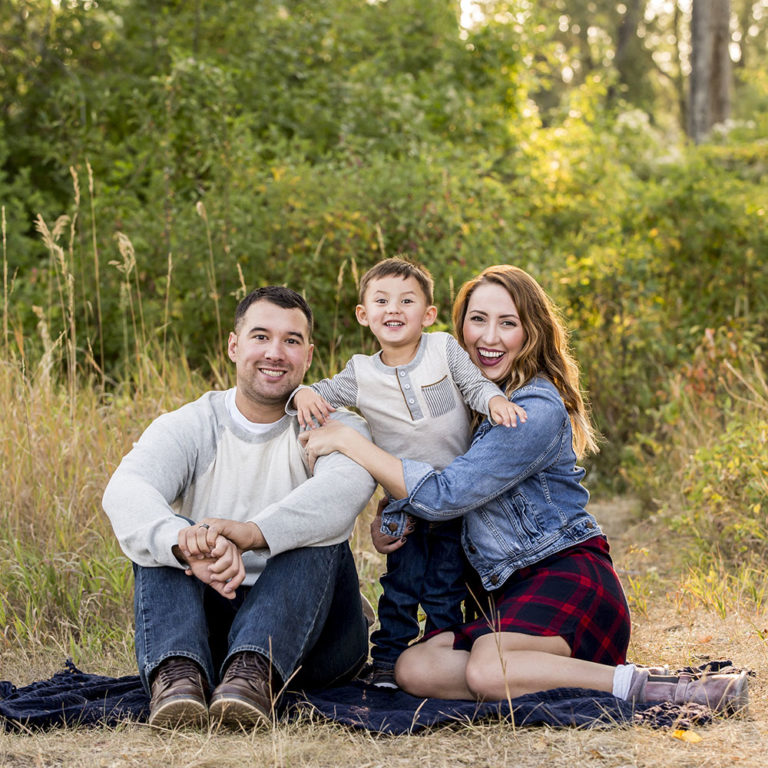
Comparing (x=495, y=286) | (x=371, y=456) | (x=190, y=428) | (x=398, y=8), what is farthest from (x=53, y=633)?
(x=398, y=8)

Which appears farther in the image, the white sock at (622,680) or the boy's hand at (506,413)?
the boy's hand at (506,413)

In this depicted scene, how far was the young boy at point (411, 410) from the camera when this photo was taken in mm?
3354

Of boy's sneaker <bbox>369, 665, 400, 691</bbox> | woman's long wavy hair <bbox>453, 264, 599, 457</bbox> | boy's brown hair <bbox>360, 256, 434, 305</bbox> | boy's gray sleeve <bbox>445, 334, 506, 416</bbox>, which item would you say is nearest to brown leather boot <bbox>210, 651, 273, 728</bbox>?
boy's sneaker <bbox>369, 665, 400, 691</bbox>

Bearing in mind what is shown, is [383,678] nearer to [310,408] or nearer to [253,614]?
[253,614]

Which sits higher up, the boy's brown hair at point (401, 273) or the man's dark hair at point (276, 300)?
the boy's brown hair at point (401, 273)

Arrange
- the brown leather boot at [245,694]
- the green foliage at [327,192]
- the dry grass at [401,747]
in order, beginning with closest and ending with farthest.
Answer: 1. the dry grass at [401,747]
2. the brown leather boot at [245,694]
3. the green foliage at [327,192]

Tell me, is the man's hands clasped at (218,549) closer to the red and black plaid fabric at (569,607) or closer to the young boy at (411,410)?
the young boy at (411,410)

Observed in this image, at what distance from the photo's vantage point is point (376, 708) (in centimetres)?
314

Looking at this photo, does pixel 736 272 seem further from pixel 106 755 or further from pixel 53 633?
pixel 106 755

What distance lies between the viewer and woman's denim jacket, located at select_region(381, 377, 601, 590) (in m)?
3.13

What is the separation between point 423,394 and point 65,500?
1.91m

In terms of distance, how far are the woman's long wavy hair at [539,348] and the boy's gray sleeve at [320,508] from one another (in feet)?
1.96

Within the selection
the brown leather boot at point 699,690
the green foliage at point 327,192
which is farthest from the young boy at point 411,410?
the green foliage at point 327,192

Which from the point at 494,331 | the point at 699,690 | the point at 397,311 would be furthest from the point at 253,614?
the point at 699,690
